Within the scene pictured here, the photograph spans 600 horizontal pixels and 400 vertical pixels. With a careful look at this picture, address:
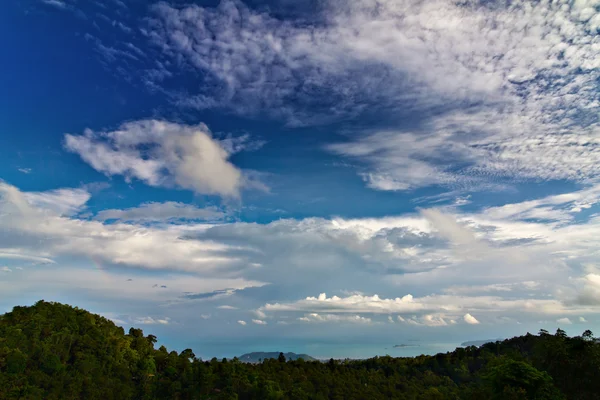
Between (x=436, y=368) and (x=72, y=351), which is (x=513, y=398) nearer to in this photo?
(x=72, y=351)

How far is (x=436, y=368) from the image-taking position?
154 metres

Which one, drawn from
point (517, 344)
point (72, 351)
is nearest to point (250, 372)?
point (72, 351)

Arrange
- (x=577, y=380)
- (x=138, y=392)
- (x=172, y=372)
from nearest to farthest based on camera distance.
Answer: (x=577, y=380) → (x=138, y=392) → (x=172, y=372)

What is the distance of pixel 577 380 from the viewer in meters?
42.2

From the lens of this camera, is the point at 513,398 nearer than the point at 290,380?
Yes

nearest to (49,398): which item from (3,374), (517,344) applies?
(3,374)

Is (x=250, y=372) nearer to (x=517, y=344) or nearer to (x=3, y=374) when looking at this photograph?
(x=3, y=374)

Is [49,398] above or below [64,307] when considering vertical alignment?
below

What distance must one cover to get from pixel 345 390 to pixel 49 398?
7316 cm

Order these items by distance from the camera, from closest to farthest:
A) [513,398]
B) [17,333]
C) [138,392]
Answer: [513,398]
[17,333]
[138,392]

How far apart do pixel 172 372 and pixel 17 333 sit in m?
38.8

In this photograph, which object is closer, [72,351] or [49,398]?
[49,398]

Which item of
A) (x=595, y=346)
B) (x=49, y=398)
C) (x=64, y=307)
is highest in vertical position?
(x=64, y=307)

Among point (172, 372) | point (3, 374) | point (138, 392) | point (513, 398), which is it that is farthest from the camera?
point (172, 372)
